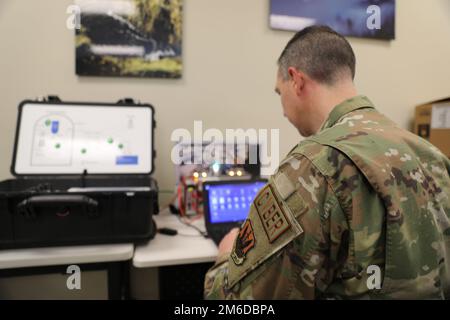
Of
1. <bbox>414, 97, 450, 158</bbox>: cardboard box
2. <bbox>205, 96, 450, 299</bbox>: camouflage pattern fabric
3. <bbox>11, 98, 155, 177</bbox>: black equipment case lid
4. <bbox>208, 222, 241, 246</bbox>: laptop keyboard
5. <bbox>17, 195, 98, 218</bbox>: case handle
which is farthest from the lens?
<bbox>414, 97, 450, 158</bbox>: cardboard box

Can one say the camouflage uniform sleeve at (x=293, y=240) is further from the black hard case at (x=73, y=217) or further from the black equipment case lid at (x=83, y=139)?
the black equipment case lid at (x=83, y=139)

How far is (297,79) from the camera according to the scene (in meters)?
0.79

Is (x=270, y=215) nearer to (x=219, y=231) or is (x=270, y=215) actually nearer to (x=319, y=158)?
(x=319, y=158)

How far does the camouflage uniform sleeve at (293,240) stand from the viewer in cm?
53

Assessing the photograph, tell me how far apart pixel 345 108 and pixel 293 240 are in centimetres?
35

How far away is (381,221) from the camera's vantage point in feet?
1.75

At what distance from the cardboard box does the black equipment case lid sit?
55.7 inches

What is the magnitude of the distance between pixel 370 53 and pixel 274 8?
1.97ft

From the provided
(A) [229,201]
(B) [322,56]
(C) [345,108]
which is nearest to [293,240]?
(C) [345,108]

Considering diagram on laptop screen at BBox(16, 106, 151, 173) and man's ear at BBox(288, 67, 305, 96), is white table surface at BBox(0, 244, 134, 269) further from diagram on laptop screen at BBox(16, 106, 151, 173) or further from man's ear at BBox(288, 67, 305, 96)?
man's ear at BBox(288, 67, 305, 96)

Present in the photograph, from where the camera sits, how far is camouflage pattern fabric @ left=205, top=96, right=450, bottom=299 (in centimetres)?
53

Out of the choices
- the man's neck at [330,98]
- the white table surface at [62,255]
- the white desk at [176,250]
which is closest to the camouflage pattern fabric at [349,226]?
the man's neck at [330,98]

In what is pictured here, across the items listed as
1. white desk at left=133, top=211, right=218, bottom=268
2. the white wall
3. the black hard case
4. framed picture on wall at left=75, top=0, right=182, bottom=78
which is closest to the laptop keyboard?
white desk at left=133, top=211, right=218, bottom=268
